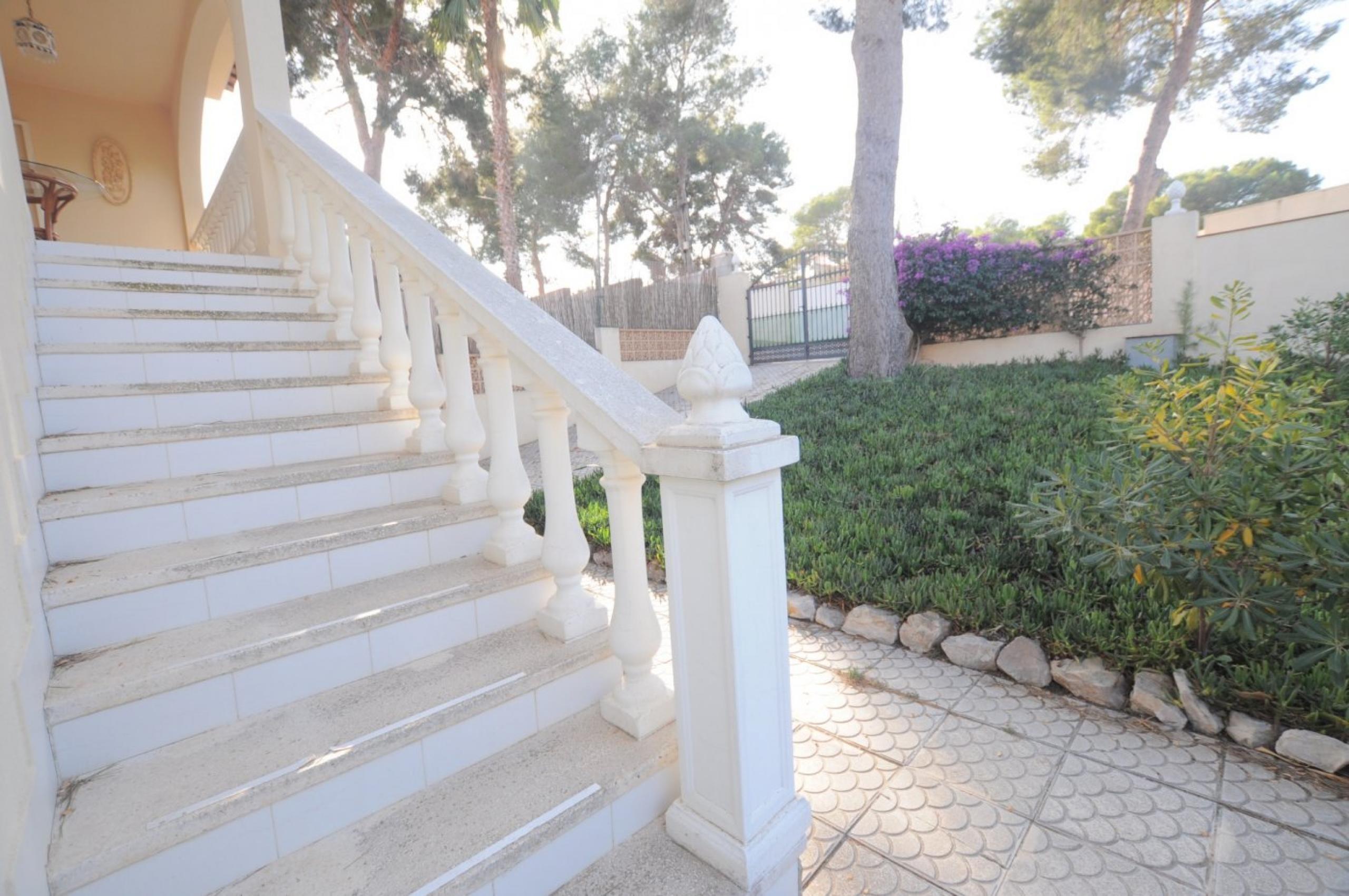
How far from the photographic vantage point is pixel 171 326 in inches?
96.3

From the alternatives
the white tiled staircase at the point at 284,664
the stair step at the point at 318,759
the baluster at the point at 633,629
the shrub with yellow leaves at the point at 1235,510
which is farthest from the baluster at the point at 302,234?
the shrub with yellow leaves at the point at 1235,510

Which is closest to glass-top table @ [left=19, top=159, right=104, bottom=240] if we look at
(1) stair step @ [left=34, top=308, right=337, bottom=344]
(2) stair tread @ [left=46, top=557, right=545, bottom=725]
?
(1) stair step @ [left=34, top=308, right=337, bottom=344]

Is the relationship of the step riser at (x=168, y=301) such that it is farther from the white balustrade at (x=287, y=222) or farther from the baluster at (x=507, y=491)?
the baluster at (x=507, y=491)

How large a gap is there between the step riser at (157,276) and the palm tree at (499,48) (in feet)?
15.7

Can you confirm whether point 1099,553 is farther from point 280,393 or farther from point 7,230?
point 7,230

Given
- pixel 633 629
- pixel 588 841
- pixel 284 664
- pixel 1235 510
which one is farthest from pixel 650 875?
pixel 1235 510

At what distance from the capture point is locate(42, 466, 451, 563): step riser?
5.26 ft

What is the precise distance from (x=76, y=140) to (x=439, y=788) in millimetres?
8500

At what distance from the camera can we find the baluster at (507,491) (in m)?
1.85

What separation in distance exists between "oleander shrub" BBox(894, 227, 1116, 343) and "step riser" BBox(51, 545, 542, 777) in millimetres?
7736

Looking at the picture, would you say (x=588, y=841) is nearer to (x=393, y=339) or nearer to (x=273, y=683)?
(x=273, y=683)

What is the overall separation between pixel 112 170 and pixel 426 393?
23.4 feet

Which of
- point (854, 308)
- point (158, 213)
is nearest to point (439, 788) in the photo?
point (854, 308)

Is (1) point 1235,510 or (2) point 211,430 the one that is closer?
(1) point 1235,510
